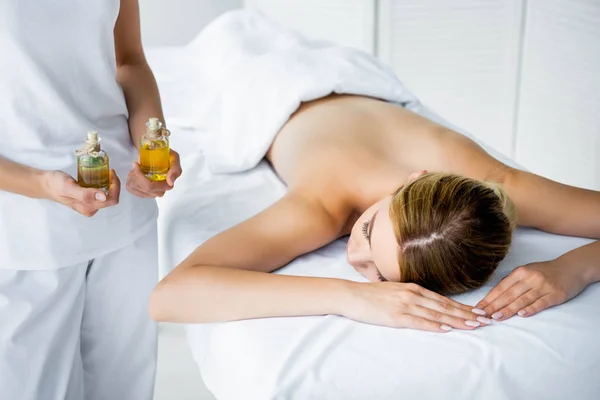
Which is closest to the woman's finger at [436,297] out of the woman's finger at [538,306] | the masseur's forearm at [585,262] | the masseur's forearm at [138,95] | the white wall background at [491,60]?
the woman's finger at [538,306]

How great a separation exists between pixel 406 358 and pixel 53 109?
78 centimetres

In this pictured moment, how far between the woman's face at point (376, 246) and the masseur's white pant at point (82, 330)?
0.44 m

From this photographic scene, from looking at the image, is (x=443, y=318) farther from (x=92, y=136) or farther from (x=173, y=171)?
(x=92, y=136)

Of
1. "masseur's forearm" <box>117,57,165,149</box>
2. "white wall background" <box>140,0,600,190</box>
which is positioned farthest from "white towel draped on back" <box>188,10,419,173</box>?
"white wall background" <box>140,0,600,190</box>

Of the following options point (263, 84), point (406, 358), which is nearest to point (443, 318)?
point (406, 358)

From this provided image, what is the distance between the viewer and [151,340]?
1.83 m

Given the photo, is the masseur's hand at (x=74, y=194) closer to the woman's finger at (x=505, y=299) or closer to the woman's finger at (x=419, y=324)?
the woman's finger at (x=419, y=324)

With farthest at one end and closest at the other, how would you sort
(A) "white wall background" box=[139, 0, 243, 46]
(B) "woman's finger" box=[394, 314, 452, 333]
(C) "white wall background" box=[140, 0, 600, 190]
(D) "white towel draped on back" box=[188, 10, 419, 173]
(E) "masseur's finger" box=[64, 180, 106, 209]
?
(A) "white wall background" box=[139, 0, 243, 46] < (C) "white wall background" box=[140, 0, 600, 190] < (D) "white towel draped on back" box=[188, 10, 419, 173] < (B) "woman's finger" box=[394, 314, 452, 333] < (E) "masseur's finger" box=[64, 180, 106, 209]

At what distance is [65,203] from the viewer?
56.6 inches

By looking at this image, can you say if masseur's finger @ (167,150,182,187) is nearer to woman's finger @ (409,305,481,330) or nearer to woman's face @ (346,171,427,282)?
woman's face @ (346,171,427,282)

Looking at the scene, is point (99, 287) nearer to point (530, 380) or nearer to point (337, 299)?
point (337, 299)

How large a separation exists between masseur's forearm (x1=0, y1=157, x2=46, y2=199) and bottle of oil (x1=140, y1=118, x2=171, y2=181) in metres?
0.20

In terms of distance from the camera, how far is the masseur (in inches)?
57.3

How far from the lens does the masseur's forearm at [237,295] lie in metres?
1.57
